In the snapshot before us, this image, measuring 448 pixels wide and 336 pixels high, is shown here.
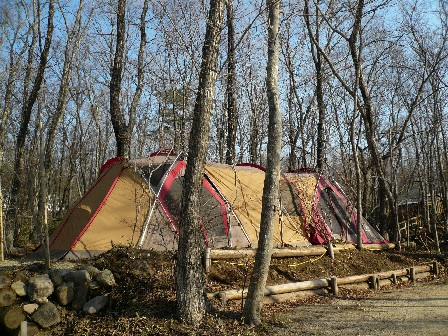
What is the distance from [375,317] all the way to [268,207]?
2926 millimetres

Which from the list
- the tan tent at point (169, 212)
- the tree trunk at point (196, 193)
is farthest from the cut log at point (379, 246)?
the tree trunk at point (196, 193)

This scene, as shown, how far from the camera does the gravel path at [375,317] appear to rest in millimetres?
6551

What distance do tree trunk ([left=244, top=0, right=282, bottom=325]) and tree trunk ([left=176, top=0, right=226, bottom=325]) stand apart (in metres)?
0.73

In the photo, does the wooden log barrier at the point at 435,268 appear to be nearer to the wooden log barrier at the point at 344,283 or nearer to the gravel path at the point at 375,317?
the wooden log barrier at the point at 344,283

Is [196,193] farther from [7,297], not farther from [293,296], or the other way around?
[293,296]

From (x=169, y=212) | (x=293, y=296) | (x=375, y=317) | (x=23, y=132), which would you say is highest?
(x=23, y=132)

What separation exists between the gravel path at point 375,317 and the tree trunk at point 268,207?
0.53m

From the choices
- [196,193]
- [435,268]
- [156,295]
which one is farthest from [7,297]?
[435,268]

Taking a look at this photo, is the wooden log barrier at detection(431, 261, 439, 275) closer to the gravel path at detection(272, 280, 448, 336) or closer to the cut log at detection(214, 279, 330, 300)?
the gravel path at detection(272, 280, 448, 336)

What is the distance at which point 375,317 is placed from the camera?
743 cm

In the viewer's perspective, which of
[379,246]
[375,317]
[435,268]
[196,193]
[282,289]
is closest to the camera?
[196,193]

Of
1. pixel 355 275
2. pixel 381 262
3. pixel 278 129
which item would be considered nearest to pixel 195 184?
pixel 278 129

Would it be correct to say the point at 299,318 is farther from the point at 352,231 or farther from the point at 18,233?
the point at 18,233

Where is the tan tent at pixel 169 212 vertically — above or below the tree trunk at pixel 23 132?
below
